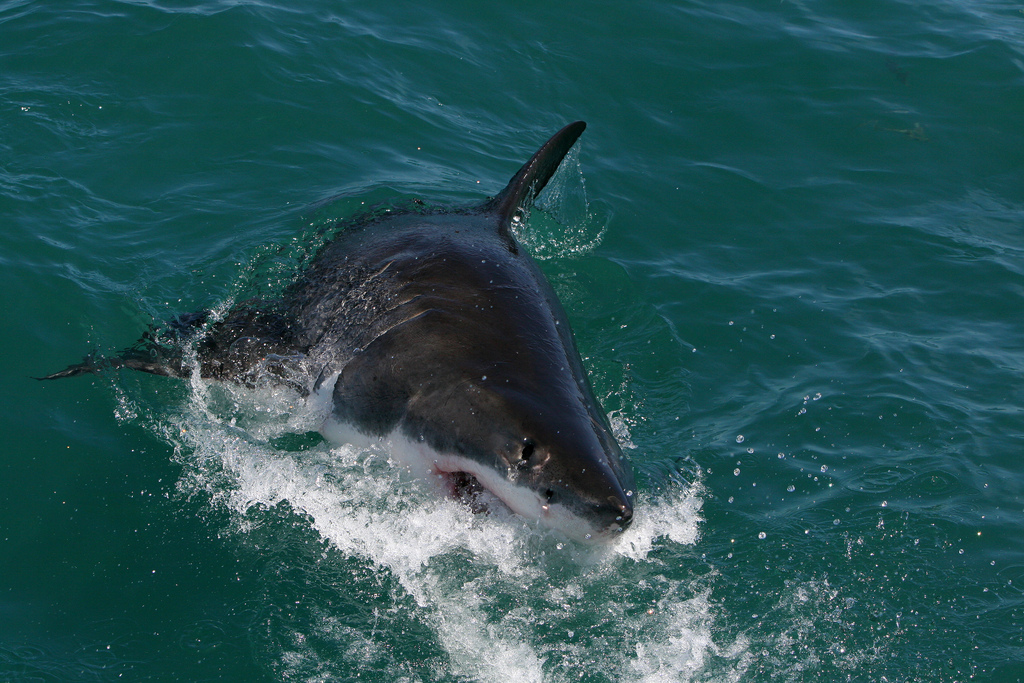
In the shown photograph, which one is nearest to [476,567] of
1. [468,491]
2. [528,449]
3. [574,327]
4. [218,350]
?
[468,491]

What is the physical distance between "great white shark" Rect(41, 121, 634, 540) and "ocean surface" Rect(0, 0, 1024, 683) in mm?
288

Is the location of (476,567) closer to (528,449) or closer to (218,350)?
(528,449)

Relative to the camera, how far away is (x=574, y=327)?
321 inches

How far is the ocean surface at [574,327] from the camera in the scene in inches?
210

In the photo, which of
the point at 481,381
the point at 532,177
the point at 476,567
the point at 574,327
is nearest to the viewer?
the point at 481,381

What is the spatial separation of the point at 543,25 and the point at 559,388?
30.1 ft

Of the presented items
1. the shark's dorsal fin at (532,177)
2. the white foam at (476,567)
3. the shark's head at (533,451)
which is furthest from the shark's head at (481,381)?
the shark's dorsal fin at (532,177)

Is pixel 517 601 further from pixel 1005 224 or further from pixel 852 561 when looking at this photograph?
pixel 1005 224

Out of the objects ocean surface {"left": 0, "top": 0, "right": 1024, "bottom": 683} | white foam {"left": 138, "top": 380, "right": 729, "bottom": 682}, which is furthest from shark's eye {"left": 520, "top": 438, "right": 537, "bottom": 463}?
ocean surface {"left": 0, "top": 0, "right": 1024, "bottom": 683}

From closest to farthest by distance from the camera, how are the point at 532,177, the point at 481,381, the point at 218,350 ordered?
the point at 481,381 < the point at 218,350 < the point at 532,177

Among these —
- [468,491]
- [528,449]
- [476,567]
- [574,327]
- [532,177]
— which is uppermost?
[532,177]

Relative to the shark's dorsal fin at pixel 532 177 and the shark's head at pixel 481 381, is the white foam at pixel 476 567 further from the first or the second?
the shark's dorsal fin at pixel 532 177

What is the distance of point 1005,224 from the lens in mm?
10617

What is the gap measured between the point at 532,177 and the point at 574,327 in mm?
1400
